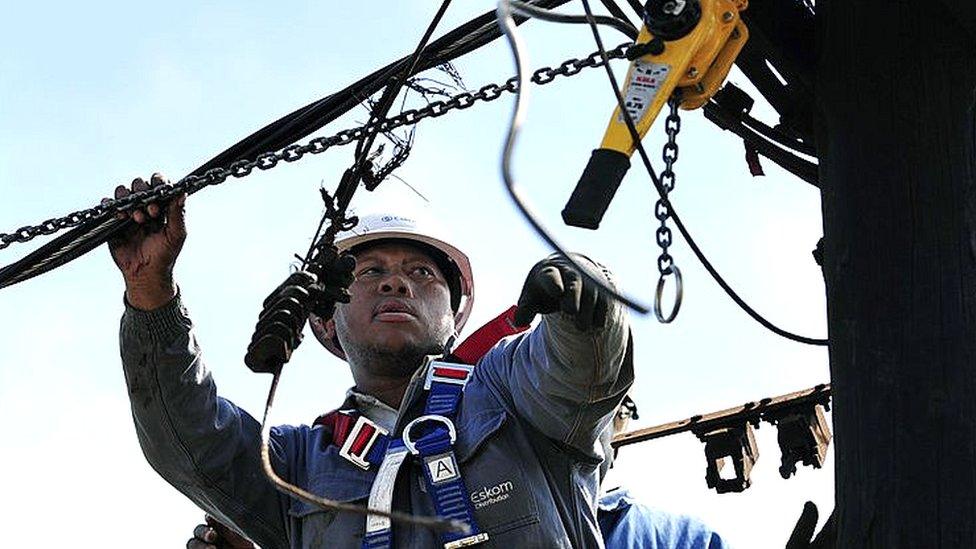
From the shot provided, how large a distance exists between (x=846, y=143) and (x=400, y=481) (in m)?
1.81

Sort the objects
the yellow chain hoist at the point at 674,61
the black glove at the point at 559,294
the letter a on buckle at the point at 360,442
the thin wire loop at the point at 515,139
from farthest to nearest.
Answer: the letter a on buckle at the point at 360,442 < the black glove at the point at 559,294 < the yellow chain hoist at the point at 674,61 < the thin wire loop at the point at 515,139

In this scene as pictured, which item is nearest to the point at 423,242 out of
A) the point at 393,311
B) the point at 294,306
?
the point at 393,311

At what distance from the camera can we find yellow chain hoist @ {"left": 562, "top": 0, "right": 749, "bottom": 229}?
3994 mm

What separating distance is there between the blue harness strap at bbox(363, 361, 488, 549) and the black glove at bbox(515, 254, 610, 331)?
0.73 metres

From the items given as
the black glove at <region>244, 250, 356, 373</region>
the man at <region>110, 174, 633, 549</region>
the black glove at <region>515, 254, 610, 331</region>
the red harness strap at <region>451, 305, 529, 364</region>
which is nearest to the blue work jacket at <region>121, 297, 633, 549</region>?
the man at <region>110, 174, 633, 549</region>

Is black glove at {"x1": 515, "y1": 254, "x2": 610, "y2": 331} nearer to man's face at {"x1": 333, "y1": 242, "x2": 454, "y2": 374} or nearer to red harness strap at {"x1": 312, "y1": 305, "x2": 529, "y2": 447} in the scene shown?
red harness strap at {"x1": 312, "y1": 305, "x2": 529, "y2": 447}

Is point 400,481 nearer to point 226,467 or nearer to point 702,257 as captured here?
point 226,467

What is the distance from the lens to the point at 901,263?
4004 mm

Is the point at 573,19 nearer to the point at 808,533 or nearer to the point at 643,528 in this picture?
the point at 808,533

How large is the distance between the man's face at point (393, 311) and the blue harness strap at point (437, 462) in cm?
55

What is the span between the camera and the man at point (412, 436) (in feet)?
16.1

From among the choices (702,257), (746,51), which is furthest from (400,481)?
(746,51)

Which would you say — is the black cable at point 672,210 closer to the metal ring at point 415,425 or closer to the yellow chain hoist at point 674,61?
the yellow chain hoist at point 674,61

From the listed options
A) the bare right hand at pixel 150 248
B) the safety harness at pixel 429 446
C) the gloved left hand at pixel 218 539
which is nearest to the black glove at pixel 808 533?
the safety harness at pixel 429 446
